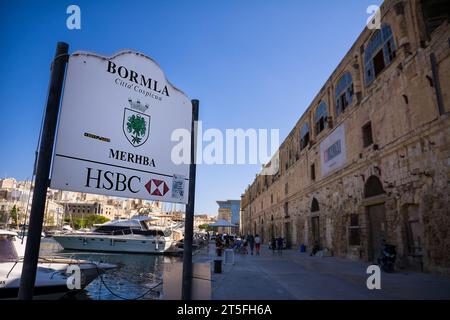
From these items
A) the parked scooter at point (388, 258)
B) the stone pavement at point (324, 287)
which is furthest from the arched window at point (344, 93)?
the stone pavement at point (324, 287)

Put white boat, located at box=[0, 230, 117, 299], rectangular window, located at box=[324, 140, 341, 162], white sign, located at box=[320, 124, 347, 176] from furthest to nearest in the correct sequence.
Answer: rectangular window, located at box=[324, 140, 341, 162] → white sign, located at box=[320, 124, 347, 176] → white boat, located at box=[0, 230, 117, 299]

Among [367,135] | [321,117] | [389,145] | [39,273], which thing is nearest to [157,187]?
[39,273]

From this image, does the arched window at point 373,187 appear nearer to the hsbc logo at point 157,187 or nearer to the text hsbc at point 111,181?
the hsbc logo at point 157,187

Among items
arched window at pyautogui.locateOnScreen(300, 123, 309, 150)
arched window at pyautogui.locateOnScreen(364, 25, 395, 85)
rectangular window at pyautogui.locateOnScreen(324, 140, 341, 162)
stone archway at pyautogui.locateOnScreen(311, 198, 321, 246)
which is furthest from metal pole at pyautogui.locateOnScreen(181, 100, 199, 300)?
arched window at pyautogui.locateOnScreen(300, 123, 309, 150)

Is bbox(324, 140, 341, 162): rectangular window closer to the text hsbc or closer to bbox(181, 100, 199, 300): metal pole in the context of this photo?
bbox(181, 100, 199, 300): metal pole

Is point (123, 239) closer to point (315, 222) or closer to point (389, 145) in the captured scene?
point (315, 222)

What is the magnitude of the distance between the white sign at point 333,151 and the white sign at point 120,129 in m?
16.2

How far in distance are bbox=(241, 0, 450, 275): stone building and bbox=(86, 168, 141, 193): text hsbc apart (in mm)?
10424

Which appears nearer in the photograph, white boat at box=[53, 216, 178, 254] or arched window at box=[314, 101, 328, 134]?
arched window at box=[314, 101, 328, 134]

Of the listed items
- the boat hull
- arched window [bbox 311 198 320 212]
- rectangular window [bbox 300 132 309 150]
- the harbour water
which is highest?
rectangular window [bbox 300 132 309 150]

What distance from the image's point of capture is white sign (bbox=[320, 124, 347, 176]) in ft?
58.7

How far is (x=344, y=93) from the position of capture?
18.1m

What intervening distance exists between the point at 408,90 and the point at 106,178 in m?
12.7
